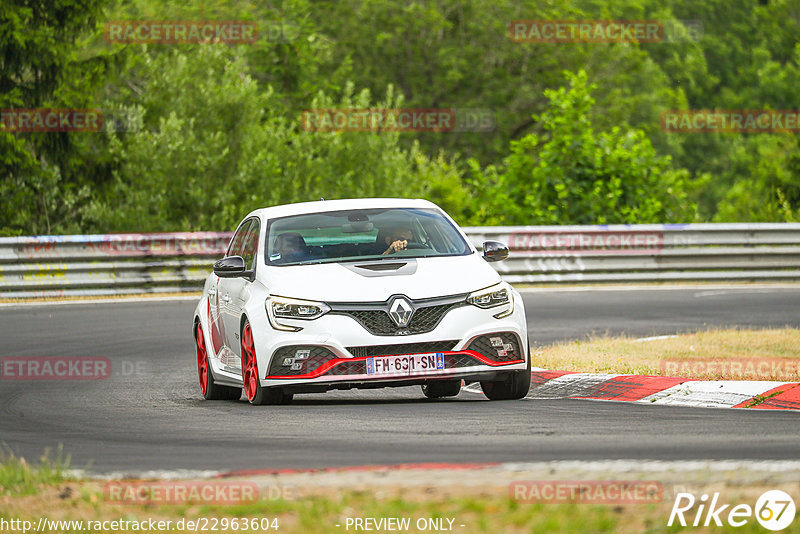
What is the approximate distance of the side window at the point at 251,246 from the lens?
11.1 meters

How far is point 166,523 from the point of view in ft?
18.1

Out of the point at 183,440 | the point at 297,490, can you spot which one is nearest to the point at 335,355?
the point at 183,440

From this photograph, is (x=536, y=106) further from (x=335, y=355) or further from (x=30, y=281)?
(x=335, y=355)

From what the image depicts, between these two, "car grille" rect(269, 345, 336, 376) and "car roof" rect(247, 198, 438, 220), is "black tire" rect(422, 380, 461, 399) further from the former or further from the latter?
"car grille" rect(269, 345, 336, 376)

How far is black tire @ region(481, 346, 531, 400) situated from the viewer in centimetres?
1016

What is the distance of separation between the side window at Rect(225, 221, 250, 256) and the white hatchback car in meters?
1.23

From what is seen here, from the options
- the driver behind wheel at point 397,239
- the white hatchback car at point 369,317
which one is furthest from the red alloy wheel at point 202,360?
the driver behind wheel at point 397,239

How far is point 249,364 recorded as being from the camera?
10.2m

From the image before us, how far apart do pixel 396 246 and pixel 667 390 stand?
2289mm

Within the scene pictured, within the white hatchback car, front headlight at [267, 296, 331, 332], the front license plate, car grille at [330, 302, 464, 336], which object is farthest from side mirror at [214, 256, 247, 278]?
the front license plate

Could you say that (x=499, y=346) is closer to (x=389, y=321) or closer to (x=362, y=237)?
(x=389, y=321)

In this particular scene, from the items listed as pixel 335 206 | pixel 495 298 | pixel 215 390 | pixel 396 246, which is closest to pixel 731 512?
pixel 495 298

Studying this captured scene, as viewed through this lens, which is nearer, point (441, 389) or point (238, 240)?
point (441, 389)

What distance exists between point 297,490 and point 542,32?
187ft
